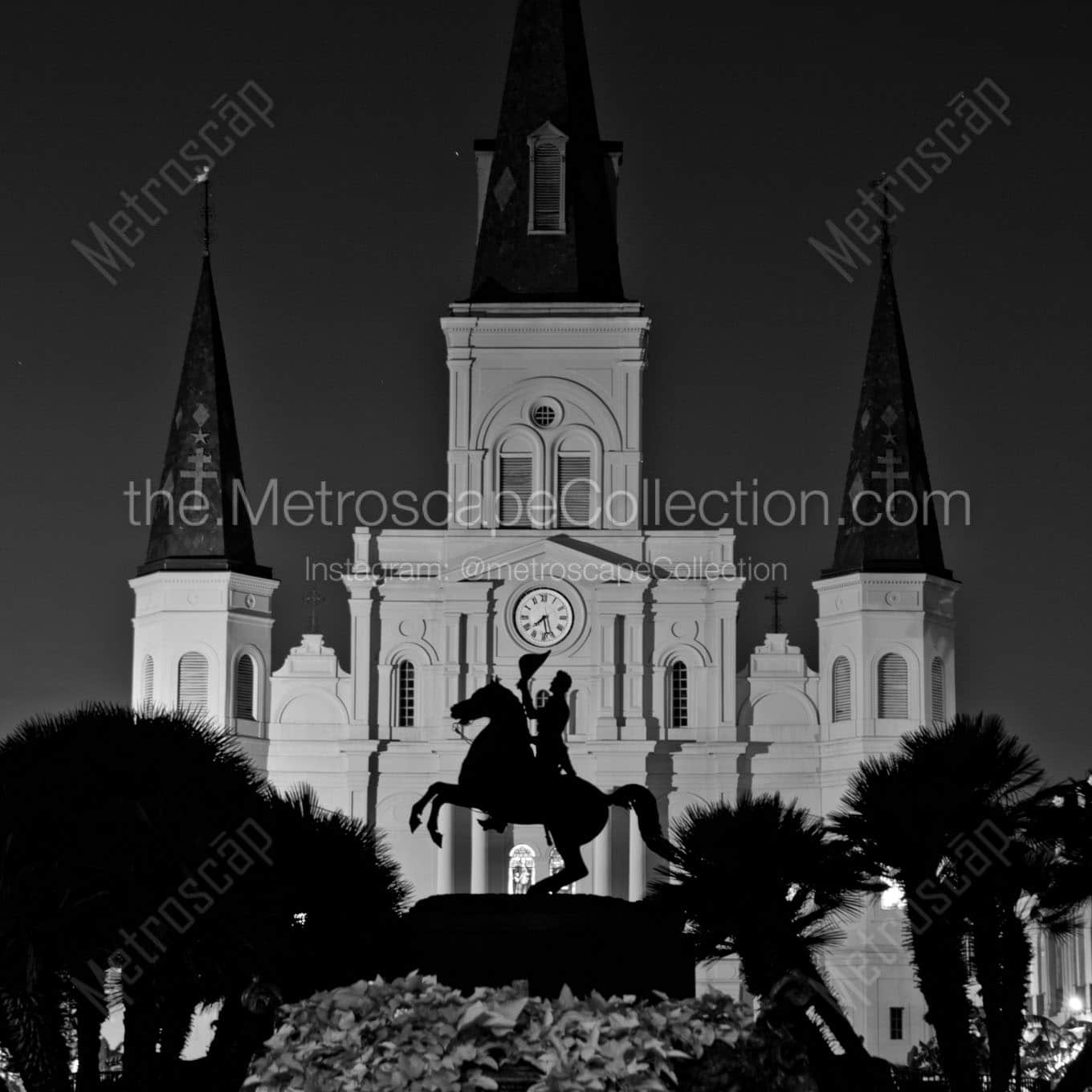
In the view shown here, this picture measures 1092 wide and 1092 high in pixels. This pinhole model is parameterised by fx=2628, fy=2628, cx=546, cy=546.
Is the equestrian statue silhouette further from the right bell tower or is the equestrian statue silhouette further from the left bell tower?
the left bell tower

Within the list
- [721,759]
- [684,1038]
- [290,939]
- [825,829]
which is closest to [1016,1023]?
[825,829]

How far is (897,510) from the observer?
77.8 m

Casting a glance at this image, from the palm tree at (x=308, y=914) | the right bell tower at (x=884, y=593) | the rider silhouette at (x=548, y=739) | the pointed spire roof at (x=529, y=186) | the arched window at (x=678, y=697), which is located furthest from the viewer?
the pointed spire roof at (x=529, y=186)

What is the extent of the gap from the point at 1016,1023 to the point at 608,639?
43044mm

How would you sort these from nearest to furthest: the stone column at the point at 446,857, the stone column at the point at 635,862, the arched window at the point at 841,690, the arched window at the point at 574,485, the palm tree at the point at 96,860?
the palm tree at the point at 96,860 → the stone column at the point at 635,862 → the stone column at the point at 446,857 → the arched window at the point at 841,690 → the arched window at the point at 574,485

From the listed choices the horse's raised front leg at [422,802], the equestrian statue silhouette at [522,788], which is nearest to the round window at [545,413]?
the horse's raised front leg at [422,802]

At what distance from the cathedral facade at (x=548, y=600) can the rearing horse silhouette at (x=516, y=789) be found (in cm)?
5119

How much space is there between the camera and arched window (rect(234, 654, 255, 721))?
7769 centimetres

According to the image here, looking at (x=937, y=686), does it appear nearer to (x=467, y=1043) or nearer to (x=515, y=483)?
(x=515, y=483)

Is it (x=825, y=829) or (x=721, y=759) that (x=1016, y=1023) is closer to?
(x=825, y=829)

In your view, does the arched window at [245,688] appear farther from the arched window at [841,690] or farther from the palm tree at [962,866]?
the palm tree at [962,866]

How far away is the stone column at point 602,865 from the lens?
2963 inches

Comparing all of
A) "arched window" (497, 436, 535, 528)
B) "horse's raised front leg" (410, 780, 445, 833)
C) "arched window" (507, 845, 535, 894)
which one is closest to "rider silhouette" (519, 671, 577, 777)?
"horse's raised front leg" (410, 780, 445, 833)

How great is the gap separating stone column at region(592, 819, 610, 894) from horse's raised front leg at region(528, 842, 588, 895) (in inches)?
1997
